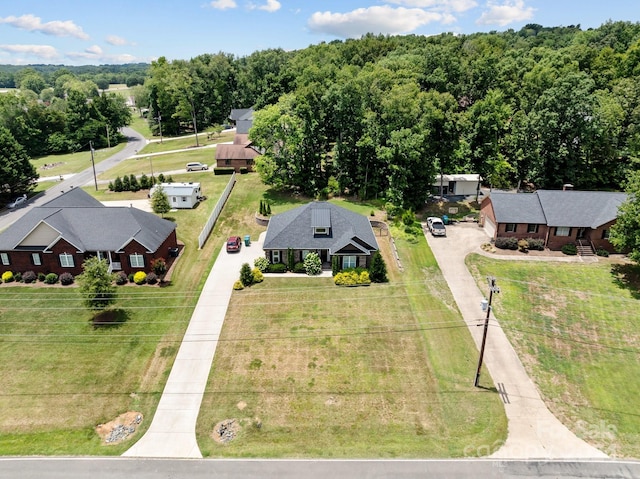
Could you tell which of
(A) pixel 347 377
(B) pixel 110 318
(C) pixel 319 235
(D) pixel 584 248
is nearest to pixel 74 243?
(B) pixel 110 318

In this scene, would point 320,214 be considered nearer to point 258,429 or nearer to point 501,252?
point 501,252

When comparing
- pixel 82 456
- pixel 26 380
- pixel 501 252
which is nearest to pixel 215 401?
pixel 82 456

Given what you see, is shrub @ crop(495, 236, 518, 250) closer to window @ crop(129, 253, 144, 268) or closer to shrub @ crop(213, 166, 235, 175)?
Result: window @ crop(129, 253, 144, 268)

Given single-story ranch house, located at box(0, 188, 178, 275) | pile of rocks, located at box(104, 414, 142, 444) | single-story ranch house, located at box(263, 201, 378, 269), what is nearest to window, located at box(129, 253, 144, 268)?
single-story ranch house, located at box(0, 188, 178, 275)

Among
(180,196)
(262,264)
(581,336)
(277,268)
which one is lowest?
(581,336)

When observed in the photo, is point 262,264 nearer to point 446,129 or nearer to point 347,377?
point 347,377

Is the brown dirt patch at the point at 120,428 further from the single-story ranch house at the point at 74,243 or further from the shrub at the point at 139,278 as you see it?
the single-story ranch house at the point at 74,243

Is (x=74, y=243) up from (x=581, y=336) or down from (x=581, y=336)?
up
